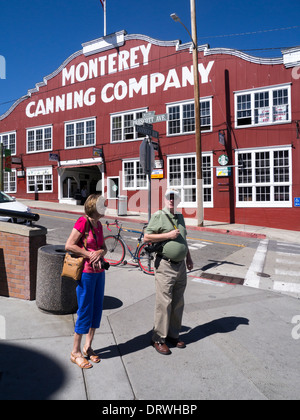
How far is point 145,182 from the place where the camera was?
809 inches

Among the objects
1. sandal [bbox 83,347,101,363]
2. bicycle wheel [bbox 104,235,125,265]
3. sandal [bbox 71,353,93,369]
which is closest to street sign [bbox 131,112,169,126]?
bicycle wheel [bbox 104,235,125,265]

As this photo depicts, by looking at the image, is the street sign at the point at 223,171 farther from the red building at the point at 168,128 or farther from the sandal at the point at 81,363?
the sandal at the point at 81,363

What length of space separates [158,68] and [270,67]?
6814 millimetres

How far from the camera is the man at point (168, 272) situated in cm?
368

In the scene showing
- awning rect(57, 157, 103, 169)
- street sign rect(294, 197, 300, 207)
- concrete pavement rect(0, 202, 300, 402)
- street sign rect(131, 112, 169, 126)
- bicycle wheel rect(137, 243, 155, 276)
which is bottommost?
concrete pavement rect(0, 202, 300, 402)

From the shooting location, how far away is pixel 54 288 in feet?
15.0

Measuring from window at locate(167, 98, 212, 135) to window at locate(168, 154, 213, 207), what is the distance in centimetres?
168

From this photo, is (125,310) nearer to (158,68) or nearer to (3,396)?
(3,396)

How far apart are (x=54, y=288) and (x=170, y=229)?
2.01 metres

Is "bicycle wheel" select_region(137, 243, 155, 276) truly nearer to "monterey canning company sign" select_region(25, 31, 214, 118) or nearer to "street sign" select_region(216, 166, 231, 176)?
"street sign" select_region(216, 166, 231, 176)

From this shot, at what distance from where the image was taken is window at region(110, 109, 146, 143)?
20.9m

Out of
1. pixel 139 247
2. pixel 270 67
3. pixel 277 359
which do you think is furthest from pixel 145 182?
pixel 277 359

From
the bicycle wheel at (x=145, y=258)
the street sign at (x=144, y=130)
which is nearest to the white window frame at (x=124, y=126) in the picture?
the street sign at (x=144, y=130)

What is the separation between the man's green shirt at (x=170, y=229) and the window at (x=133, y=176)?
54.8 ft
